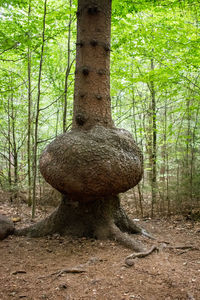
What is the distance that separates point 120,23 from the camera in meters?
6.63

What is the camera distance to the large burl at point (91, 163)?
3.58m

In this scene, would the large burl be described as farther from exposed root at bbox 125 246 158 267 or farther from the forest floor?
exposed root at bbox 125 246 158 267

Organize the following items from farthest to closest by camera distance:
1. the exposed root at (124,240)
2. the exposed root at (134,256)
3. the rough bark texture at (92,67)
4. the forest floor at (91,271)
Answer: the rough bark texture at (92,67), the exposed root at (124,240), the exposed root at (134,256), the forest floor at (91,271)

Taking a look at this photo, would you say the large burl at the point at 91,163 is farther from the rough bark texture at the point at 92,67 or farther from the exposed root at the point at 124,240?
the exposed root at the point at 124,240

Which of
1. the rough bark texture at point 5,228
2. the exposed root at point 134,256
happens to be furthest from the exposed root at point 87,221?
the exposed root at point 134,256

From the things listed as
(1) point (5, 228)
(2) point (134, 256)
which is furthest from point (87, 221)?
(1) point (5, 228)

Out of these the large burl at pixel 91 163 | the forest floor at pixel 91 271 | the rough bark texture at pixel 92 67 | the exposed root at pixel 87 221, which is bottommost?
the forest floor at pixel 91 271

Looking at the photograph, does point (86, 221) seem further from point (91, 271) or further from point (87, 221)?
point (91, 271)

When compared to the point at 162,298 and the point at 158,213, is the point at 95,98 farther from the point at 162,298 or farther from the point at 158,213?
the point at 158,213

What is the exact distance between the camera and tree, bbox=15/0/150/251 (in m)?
3.62

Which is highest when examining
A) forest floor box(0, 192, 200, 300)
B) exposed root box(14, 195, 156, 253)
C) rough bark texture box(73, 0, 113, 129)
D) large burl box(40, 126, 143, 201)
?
rough bark texture box(73, 0, 113, 129)

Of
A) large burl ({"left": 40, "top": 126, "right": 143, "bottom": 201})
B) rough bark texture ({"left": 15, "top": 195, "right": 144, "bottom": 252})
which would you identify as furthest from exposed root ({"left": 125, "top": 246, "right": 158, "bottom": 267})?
large burl ({"left": 40, "top": 126, "right": 143, "bottom": 201})

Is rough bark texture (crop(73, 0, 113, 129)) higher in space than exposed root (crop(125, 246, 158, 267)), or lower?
higher

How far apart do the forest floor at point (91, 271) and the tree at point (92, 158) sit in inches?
12.8
